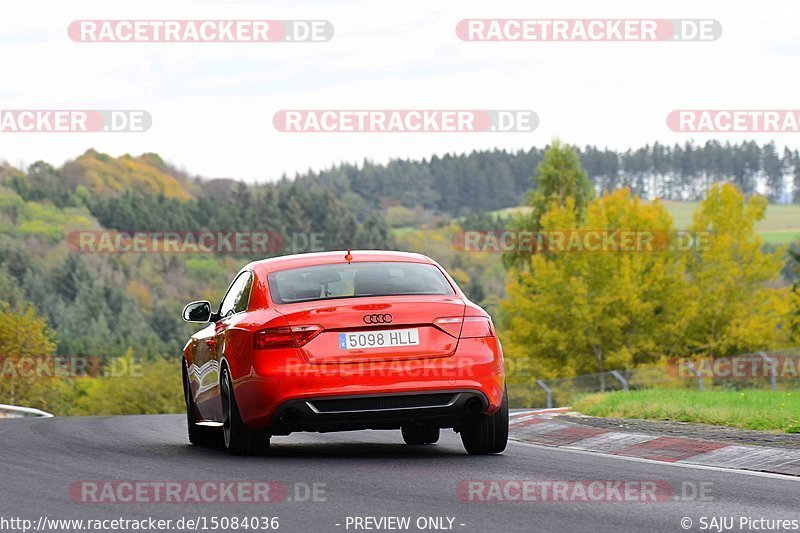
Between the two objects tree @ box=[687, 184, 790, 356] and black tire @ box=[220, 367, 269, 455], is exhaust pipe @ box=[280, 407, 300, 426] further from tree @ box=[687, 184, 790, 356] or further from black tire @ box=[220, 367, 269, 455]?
tree @ box=[687, 184, 790, 356]

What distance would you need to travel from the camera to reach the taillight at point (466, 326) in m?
10.2

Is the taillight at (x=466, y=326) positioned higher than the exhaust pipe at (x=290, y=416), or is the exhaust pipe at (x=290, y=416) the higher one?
the taillight at (x=466, y=326)

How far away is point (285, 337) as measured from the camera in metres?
10.1

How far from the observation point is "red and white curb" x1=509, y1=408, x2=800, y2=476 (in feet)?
31.8

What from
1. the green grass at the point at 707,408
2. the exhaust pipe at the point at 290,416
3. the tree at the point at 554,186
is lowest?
the green grass at the point at 707,408

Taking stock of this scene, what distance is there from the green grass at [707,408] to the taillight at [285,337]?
436 cm

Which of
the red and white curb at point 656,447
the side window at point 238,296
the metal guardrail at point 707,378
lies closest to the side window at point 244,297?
the side window at point 238,296

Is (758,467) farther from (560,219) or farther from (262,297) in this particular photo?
(560,219)

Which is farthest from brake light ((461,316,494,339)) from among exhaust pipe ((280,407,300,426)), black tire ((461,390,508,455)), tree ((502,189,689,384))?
tree ((502,189,689,384))

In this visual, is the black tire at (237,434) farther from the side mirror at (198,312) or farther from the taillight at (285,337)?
the side mirror at (198,312)

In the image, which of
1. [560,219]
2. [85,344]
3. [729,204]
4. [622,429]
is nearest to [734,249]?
[729,204]

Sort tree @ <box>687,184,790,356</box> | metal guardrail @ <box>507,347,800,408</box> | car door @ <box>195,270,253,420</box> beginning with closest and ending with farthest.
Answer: car door @ <box>195,270,253,420</box>
metal guardrail @ <box>507,347,800,408</box>
tree @ <box>687,184,790,356</box>

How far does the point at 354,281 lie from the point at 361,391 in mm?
1068

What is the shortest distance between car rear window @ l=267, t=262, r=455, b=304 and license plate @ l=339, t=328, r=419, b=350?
0.52 m
